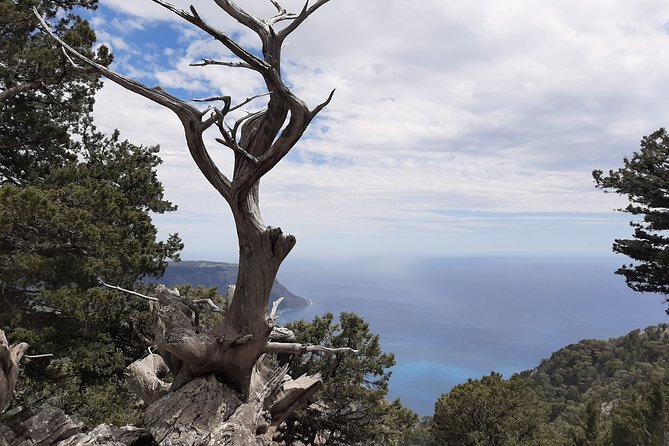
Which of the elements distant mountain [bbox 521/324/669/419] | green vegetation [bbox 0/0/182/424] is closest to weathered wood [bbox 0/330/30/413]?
green vegetation [bbox 0/0/182/424]

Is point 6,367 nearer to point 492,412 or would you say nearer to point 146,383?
point 146,383

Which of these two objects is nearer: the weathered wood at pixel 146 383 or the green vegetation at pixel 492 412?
the weathered wood at pixel 146 383

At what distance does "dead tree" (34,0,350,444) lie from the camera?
395cm

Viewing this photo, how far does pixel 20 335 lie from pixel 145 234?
11.6ft

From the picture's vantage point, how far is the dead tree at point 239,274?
3947 millimetres

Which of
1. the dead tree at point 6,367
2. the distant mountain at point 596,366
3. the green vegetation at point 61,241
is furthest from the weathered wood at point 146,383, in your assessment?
the distant mountain at point 596,366

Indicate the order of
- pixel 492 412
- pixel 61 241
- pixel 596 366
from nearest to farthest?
pixel 61 241
pixel 492 412
pixel 596 366

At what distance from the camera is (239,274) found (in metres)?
4.59

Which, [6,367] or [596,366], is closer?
[6,367]

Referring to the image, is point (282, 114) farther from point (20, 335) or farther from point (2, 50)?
point (2, 50)

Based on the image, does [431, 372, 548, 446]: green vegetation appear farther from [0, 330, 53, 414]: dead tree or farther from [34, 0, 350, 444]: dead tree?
[0, 330, 53, 414]: dead tree

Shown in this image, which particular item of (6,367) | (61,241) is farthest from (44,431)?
(61,241)

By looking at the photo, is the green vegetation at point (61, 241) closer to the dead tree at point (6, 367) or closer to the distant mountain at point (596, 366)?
the dead tree at point (6, 367)

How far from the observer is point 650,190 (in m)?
13.2
